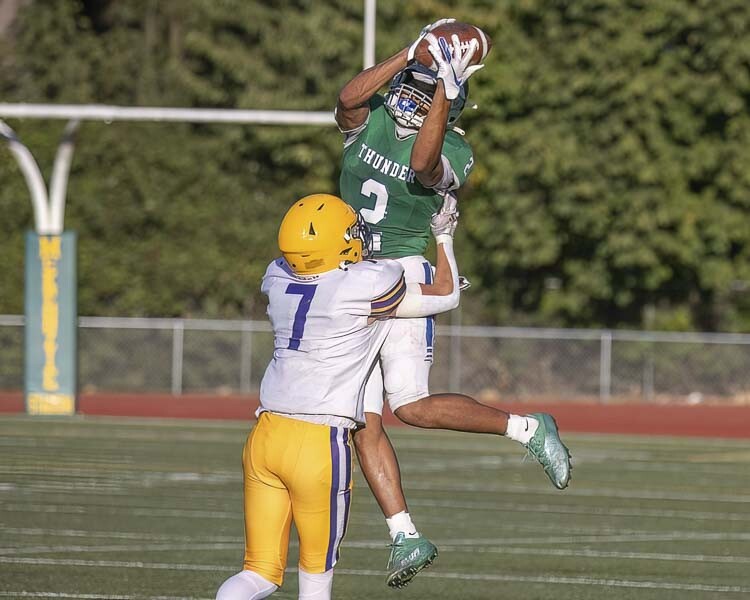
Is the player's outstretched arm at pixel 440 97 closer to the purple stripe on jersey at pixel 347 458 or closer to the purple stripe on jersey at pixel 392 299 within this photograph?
the purple stripe on jersey at pixel 392 299

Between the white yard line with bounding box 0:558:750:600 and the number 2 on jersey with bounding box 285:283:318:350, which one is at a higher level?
the number 2 on jersey with bounding box 285:283:318:350

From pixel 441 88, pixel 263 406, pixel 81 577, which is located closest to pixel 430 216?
pixel 441 88

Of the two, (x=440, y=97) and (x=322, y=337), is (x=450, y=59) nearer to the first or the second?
(x=440, y=97)

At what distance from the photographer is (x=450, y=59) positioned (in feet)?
19.2

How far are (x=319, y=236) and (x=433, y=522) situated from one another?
4.50m

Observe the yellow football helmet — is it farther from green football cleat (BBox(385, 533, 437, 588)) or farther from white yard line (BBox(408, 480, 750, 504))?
white yard line (BBox(408, 480, 750, 504))

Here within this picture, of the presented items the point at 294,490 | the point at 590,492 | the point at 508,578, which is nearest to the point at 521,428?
the point at 508,578

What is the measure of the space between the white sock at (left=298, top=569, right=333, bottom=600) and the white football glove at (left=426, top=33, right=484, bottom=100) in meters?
1.92

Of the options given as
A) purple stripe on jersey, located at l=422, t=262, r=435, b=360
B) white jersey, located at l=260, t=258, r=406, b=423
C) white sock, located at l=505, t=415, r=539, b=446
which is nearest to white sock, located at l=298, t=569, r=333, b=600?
white jersey, located at l=260, t=258, r=406, b=423

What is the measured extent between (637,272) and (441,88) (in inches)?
659

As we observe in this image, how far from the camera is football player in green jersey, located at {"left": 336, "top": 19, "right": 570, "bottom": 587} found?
6.02 m

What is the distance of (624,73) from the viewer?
69.3ft

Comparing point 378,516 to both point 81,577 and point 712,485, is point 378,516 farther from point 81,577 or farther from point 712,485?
point 712,485

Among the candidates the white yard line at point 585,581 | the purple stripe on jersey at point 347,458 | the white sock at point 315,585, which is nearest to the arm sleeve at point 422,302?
the purple stripe on jersey at point 347,458
